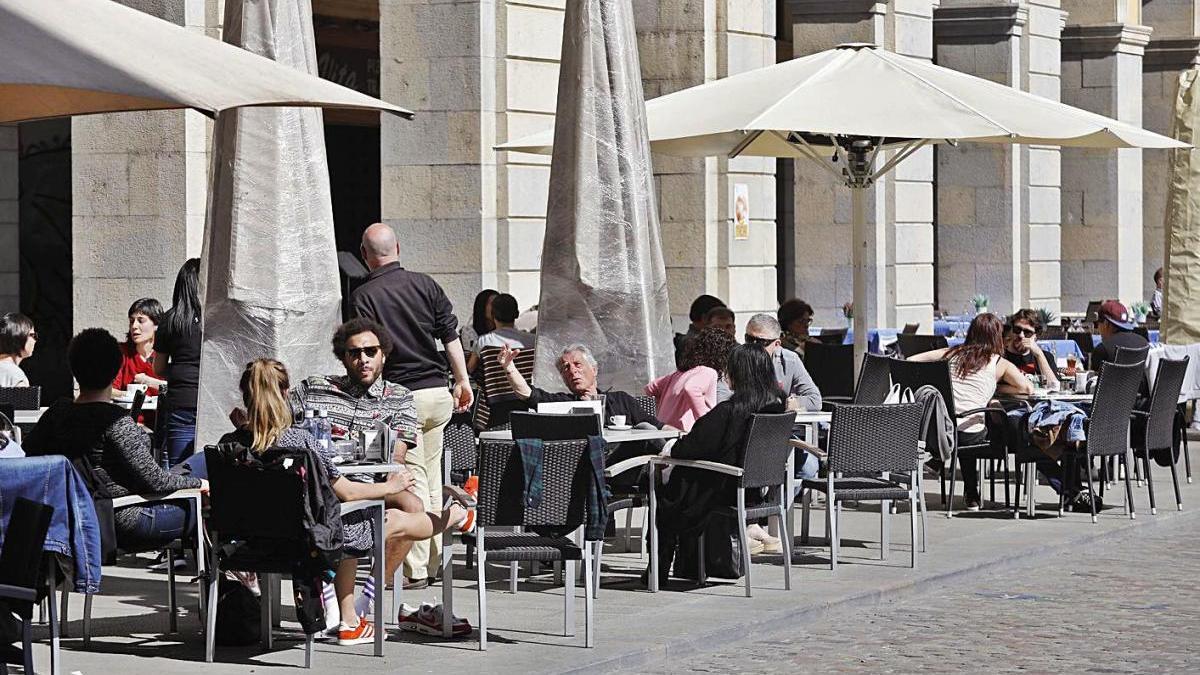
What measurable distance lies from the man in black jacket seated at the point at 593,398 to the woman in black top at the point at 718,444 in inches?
23.6

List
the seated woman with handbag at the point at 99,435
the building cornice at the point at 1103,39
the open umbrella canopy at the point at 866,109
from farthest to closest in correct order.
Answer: the building cornice at the point at 1103,39 → the open umbrella canopy at the point at 866,109 → the seated woman with handbag at the point at 99,435

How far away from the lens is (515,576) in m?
10.9

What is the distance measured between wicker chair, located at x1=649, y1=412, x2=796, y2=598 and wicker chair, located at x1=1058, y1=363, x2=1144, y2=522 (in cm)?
343

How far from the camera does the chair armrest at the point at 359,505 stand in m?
9.05

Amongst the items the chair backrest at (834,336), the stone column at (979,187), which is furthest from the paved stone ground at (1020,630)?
the stone column at (979,187)

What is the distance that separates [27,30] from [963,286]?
2124 cm

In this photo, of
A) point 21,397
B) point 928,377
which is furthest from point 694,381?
point 21,397

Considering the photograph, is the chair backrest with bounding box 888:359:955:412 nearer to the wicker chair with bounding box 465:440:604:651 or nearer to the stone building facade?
the stone building facade

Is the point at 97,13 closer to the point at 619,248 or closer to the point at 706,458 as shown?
the point at 706,458

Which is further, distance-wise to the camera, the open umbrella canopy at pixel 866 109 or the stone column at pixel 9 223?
the stone column at pixel 9 223

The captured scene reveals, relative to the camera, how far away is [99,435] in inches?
360

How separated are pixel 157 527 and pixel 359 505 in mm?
963

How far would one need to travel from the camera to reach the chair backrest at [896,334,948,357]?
18.5m

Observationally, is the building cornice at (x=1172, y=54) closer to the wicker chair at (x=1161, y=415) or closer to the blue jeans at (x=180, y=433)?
the wicker chair at (x=1161, y=415)
